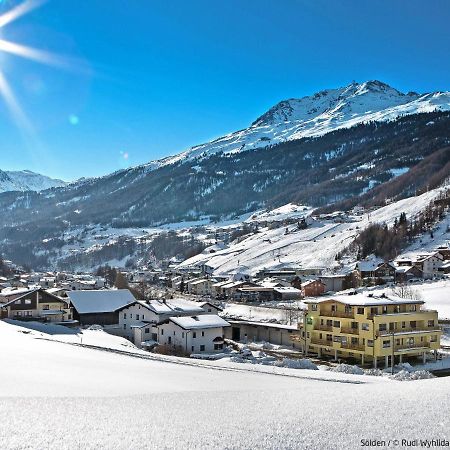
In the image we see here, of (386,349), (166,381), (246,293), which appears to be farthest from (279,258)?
(166,381)

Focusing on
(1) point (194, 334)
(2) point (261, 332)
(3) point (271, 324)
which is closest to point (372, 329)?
(1) point (194, 334)

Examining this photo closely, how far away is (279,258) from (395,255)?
37.5 metres

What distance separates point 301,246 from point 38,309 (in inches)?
4040

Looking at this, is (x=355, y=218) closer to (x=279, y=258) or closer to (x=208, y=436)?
(x=279, y=258)

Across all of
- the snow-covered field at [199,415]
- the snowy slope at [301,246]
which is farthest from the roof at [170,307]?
the snowy slope at [301,246]

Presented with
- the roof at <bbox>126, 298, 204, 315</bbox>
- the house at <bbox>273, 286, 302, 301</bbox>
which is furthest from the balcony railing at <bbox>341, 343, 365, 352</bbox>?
the house at <bbox>273, 286, 302, 301</bbox>

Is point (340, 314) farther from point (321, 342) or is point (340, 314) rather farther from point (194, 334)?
point (194, 334)

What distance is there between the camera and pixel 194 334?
44.7 meters

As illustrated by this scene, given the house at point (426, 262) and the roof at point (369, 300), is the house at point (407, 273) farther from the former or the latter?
the roof at point (369, 300)

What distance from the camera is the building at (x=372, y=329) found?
42.3 metres

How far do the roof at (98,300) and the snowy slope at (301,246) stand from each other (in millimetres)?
68155

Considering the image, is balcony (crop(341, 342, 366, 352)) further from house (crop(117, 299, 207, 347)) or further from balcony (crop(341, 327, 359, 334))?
house (crop(117, 299, 207, 347))

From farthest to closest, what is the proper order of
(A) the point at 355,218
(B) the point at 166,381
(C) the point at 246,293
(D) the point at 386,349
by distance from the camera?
(A) the point at 355,218, (C) the point at 246,293, (D) the point at 386,349, (B) the point at 166,381

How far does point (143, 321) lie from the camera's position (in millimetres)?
54875
